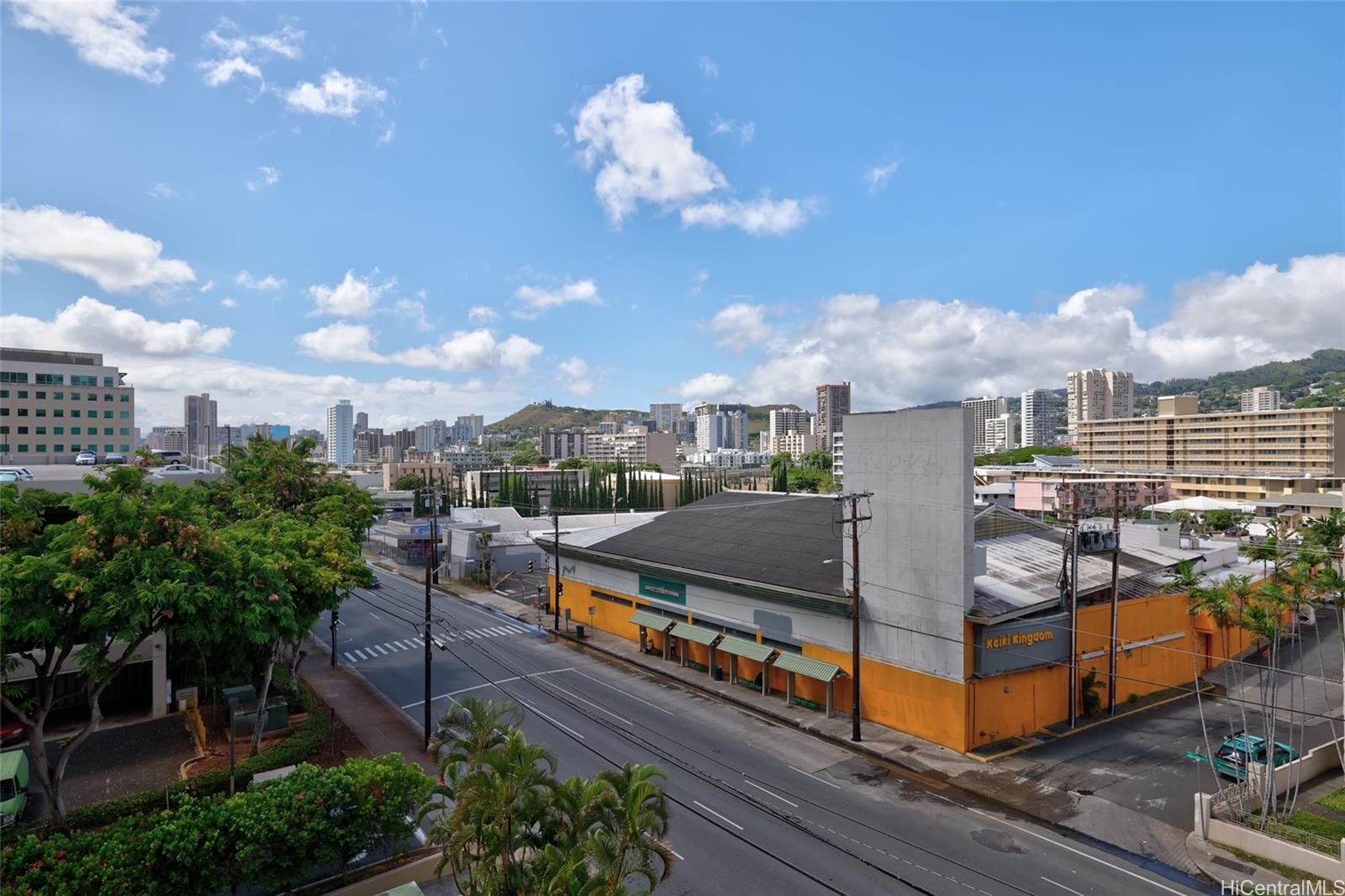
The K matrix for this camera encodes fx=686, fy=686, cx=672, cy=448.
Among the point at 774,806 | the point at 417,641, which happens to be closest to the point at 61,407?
the point at 417,641

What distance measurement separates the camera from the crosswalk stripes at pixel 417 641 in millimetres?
41844

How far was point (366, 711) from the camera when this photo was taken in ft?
102

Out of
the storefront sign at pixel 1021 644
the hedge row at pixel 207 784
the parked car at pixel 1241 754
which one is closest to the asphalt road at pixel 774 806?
the hedge row at pixel 207 784

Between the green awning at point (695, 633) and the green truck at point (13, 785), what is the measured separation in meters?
25.2

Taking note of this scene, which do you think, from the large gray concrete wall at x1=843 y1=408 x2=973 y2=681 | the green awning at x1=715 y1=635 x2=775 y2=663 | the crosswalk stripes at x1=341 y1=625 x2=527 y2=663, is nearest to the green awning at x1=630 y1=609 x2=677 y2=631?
the green awning at x1=715 y1=635 x2=775 y2=663

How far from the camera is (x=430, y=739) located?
2664 centimetres

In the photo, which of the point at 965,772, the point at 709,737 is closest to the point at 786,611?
the point at 709,737

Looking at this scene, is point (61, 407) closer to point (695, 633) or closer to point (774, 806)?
point (695, 633)

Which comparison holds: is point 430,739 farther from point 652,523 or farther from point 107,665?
point 652,523

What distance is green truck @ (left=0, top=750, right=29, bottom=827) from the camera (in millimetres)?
19552

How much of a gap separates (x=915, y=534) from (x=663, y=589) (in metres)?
16.7

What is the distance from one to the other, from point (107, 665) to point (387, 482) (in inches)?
6946

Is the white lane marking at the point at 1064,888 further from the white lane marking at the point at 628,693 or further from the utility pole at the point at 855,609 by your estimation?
the white lane marking at the point at 628,693

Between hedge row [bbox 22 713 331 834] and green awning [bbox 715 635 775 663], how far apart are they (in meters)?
17.5
